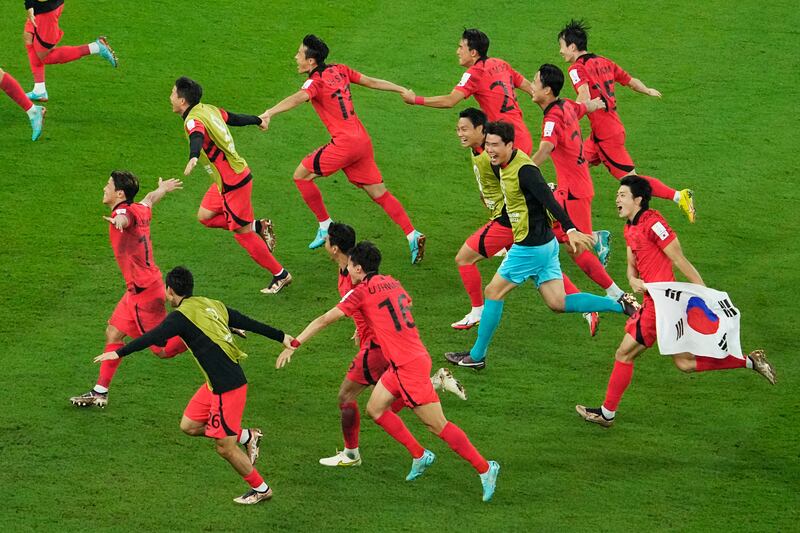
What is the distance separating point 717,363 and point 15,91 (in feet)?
29.7

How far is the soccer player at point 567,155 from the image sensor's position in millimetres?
11719

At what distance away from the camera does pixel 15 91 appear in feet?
49.0

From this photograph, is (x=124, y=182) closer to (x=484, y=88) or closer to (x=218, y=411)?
(x=218, y=411)

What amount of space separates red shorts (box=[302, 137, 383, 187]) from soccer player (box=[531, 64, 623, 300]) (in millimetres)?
2010

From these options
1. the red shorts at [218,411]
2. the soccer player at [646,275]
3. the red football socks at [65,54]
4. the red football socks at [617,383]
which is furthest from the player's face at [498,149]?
the red football socks at [65,54]

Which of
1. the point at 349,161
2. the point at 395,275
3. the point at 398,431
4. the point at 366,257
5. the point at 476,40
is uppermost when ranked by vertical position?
the point at 476,40

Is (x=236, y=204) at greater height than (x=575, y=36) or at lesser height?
lesser

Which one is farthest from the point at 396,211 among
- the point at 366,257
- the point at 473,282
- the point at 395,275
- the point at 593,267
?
the point at 366,257

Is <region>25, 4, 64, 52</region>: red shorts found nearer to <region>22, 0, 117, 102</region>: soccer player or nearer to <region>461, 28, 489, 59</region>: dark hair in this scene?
<region>22, 0, 117, 102</region>: soccer player

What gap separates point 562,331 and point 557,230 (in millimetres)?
999

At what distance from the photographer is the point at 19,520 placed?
916 cm

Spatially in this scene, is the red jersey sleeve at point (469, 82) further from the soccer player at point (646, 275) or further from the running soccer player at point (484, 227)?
the soccer player at point (646, 275)

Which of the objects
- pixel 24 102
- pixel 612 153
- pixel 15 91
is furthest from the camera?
pixel 24 102

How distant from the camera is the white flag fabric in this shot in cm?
990
